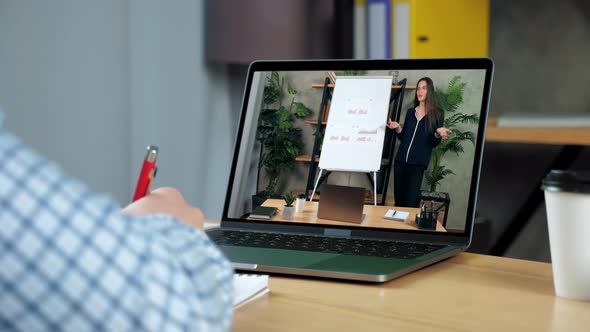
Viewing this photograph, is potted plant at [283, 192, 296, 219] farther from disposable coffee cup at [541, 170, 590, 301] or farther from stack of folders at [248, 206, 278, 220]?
disposable coffee cup at [541, 170, 590, 301]

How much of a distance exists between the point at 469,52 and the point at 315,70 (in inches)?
56.3

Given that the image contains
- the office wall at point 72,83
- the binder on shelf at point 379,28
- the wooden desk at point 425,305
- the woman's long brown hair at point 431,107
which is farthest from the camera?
the binder on shelf at point 379,28

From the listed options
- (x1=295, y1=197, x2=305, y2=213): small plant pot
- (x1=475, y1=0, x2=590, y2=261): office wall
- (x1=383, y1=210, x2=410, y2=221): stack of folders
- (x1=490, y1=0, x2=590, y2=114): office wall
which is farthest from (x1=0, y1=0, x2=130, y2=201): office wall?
(x1=490, y1=0, x2=590, y2=114): office wall

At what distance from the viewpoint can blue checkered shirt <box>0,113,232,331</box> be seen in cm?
37

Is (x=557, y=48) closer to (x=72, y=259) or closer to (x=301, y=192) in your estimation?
(x=301, y=192)

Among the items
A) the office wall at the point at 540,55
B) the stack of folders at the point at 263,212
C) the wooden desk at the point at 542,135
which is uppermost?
the office wall at the point at 540,55

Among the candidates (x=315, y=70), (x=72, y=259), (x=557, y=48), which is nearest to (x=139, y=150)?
(x=315, y=70)

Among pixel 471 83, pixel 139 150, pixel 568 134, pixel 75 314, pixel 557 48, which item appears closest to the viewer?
pixel 75 314

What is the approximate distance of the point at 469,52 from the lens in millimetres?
2336

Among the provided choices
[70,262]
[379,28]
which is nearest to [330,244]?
[70,262]

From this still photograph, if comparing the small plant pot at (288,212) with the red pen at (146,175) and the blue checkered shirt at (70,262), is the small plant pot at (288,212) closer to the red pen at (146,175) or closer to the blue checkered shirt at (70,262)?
the red pen at (146,175)

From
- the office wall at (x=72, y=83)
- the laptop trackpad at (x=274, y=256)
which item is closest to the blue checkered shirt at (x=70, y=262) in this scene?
the laptop trackpad at (x=274, y=256)

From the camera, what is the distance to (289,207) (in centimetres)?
100

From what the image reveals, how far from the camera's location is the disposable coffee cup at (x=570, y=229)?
2.21 ft
